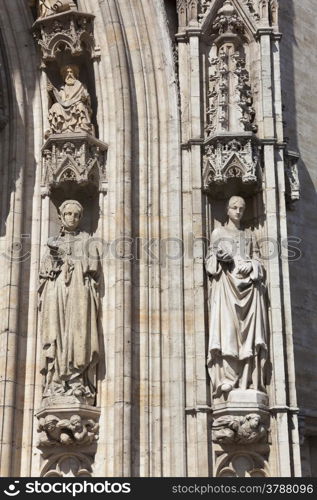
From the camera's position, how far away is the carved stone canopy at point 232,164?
10727 millimetres

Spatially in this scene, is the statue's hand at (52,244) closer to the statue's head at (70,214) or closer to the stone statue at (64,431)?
the statue's head at (70,214)

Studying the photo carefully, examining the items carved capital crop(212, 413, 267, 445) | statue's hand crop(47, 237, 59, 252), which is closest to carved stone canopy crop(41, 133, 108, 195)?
statue's hand crop(47, 237, 59, 252)

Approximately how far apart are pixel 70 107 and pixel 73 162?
2.39 ft

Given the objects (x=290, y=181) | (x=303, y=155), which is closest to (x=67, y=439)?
(x=290, y=181)

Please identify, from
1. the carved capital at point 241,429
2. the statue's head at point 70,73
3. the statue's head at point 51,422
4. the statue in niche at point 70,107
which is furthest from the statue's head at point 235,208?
the statue's head at point 51,422

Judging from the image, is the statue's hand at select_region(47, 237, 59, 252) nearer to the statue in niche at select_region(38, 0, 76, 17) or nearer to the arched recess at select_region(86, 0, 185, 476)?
the arched recess at select_region(86, 0, 185, 476)

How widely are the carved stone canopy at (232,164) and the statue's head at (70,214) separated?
1.46 m

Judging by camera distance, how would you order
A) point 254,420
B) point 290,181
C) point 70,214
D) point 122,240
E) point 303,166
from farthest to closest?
point 303,166, point 290,181, point 70,214, point 122,240, point 254,420

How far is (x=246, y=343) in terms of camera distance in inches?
394

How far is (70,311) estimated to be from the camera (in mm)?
10297

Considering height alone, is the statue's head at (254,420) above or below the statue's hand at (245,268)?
below

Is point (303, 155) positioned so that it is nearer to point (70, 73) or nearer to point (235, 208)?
point (235, 208)

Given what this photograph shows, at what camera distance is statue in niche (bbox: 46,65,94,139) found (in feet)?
36.6

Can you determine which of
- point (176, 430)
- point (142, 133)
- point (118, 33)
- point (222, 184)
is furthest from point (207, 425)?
point (118, 33)
